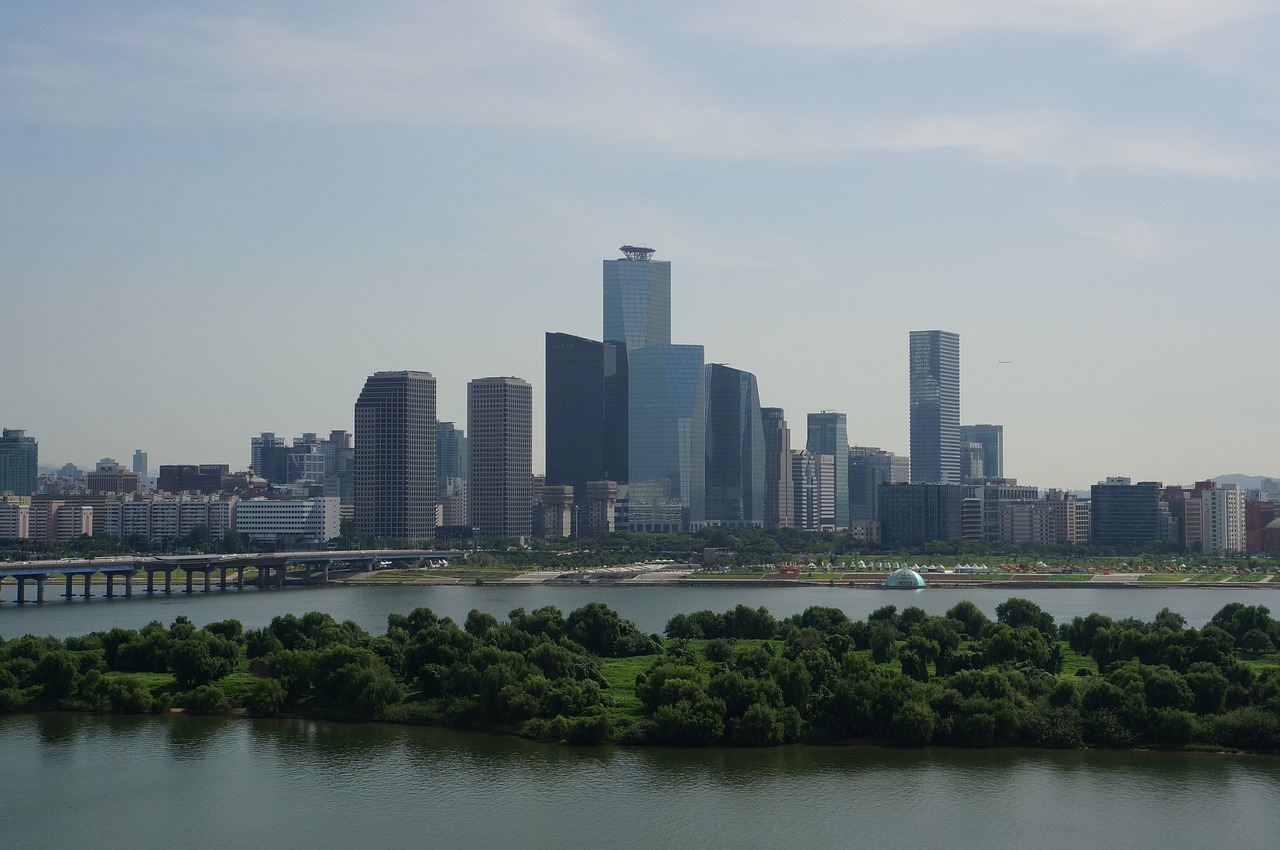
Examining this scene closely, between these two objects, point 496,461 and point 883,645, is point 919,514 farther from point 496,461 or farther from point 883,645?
point 883,645

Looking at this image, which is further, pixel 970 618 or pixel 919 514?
pixel 919 514

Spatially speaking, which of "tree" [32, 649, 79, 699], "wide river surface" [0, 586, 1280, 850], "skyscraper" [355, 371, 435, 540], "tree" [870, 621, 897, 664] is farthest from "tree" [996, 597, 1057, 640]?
"skyscraper" [355, 371, 435, 540]

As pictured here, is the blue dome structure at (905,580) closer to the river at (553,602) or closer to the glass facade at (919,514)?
the river at (553,602)

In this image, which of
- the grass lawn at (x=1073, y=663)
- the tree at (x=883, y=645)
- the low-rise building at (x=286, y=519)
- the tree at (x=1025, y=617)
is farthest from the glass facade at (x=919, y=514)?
the tree at (x=883, y=645)

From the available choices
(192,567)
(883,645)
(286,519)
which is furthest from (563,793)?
(286,519)

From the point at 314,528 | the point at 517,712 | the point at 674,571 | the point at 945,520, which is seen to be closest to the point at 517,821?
the point at 517,712

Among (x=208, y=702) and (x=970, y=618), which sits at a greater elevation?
(x=970, y=618)

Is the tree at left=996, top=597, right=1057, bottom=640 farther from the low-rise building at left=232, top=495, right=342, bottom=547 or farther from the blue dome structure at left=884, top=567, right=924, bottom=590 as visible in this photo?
the low-rise building at left=232, top=495, right=342, bottom=547
